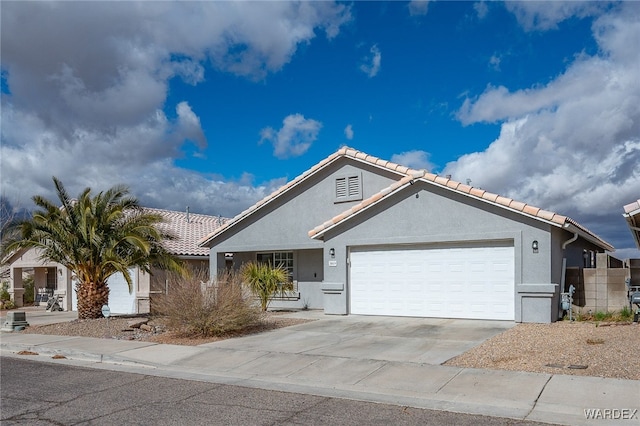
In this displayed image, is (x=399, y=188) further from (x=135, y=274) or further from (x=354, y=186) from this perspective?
(x=135, y=274)

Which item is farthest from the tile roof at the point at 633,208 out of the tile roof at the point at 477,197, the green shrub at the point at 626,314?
the green shrub at the point at 626,314

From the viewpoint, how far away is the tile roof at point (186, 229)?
2455 cm

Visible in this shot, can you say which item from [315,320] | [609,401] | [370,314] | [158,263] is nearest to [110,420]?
[609,401]

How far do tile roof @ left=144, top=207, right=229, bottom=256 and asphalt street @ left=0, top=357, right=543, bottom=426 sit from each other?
1334cm

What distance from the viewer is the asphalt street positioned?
706cm

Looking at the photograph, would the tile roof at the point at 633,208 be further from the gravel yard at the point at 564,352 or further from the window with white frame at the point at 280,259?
the window with white frame at the point at 280,259

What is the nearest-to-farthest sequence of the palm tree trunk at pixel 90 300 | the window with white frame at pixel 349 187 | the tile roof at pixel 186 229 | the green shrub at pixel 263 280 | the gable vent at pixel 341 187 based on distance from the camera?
1. the green shrub at pixel 263 280
2. the palm tree trunk at pixel 90 300
3. the window with white frame at pixel 349 187
4. the gable vent at pixel 341 187
5. the tile roof at pixel 186 229

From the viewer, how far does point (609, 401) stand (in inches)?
288

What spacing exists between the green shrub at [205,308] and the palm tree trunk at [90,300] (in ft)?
18.0

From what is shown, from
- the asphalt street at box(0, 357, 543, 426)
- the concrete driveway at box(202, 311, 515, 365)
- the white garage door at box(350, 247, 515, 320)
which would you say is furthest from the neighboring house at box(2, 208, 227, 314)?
the asphalt street at box(0, 357, 543, 426)

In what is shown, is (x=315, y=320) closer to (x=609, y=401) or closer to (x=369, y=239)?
(x=369, y=239)

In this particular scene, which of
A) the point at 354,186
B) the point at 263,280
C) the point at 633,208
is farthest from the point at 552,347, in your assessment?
the point at 354,186

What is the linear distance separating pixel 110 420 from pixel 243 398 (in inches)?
73.0

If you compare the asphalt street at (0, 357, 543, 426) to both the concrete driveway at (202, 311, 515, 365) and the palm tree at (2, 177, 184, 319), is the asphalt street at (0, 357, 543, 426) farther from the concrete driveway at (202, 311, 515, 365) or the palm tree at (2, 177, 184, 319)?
the palm tree at (2, 177, 184, 319)
